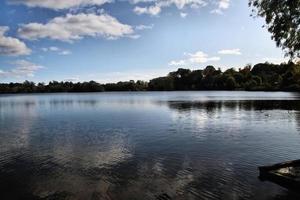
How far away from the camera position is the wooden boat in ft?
60.8

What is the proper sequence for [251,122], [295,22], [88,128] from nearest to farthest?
[295,22] < [88,128] < [251,122]

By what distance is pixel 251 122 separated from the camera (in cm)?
5097

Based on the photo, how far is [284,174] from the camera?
19594 millimetres

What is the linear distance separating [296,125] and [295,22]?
1090 inches

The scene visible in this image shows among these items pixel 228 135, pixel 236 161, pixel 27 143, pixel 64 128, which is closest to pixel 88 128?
pixel 64 128

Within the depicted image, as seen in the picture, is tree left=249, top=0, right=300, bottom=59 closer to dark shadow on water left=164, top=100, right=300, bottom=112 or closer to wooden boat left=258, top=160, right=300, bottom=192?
wooden boat left=258, top=160, right=300, bottom=192

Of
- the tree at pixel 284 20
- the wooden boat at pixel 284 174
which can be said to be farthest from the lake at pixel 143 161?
the tree at pixel 284 20

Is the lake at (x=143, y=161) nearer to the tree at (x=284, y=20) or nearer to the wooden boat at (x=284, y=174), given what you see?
the wooden boat at (x=284, y=174)

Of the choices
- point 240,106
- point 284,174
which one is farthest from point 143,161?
point 240,106

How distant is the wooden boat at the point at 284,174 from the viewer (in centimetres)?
1853

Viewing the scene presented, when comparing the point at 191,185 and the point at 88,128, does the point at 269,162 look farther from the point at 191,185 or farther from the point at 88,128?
the point at 88,128

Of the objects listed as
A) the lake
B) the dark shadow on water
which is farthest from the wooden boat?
the dark shadow on water

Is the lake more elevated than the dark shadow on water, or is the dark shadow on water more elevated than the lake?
the dark shadow on water

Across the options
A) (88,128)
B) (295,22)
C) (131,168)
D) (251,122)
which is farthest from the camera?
(251,122)
